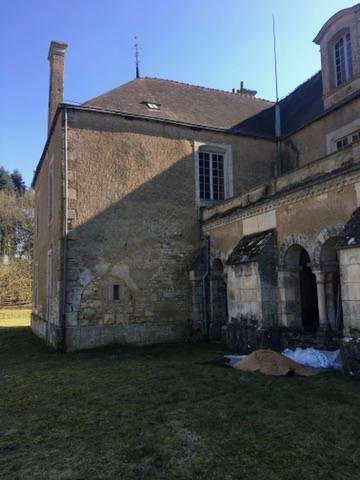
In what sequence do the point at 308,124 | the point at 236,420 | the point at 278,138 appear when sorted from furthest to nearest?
the point at 278,138
the point at 308,124
the point at 236,420

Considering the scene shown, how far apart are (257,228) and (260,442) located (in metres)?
6.65

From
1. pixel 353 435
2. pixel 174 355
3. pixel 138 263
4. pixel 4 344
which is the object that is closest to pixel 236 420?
pixel 353 435

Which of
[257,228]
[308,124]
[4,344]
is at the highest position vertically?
[308,124]

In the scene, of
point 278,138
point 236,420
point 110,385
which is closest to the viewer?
point 236,420

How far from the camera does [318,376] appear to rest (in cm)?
668

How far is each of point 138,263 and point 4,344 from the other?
5.21 metres

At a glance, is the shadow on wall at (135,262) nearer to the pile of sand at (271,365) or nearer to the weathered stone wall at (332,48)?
the pile of sand at (271,365)

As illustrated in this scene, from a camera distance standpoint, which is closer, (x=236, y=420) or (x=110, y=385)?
(x=236, y=420)

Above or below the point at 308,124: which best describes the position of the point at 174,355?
below

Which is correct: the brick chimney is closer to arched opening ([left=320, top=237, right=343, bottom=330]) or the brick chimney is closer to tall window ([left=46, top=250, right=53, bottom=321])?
tall window ([left=46, top=250, right=53, bottom=321])

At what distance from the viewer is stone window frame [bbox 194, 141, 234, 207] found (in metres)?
12.8

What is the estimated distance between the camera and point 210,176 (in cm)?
1311

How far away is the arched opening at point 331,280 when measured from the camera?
8258 millimetres

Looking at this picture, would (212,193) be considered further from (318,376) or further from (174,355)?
(318,376)
